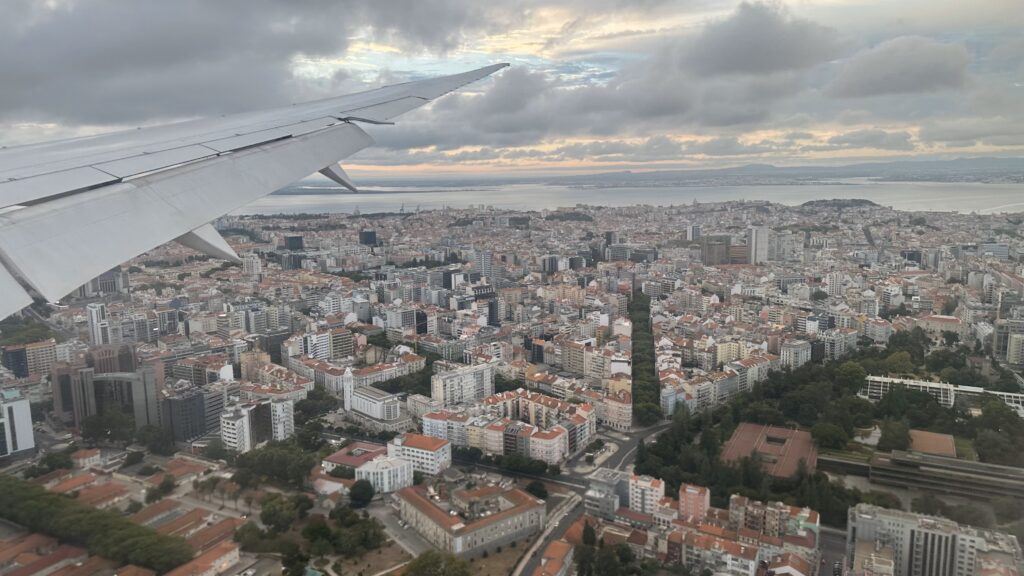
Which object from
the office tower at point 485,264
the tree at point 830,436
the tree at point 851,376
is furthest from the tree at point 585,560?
the office tower at point 485,264

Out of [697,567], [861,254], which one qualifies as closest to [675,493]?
[697,567]

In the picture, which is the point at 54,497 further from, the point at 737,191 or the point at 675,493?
the point at 737,191

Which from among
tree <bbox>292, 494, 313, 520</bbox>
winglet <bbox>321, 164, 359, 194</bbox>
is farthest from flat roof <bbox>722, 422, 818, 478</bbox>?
winglet <bbox>321, 164, 359, 194</bbox>

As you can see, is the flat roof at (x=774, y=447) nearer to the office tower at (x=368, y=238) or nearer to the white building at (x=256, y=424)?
the white building at (x=256, y=424)

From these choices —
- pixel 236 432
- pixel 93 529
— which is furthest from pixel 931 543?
pixel 236 432

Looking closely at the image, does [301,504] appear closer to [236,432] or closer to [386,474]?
[386,474]

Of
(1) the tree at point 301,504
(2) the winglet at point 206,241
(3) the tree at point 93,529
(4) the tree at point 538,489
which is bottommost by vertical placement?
(4) the tree at point 538,489
